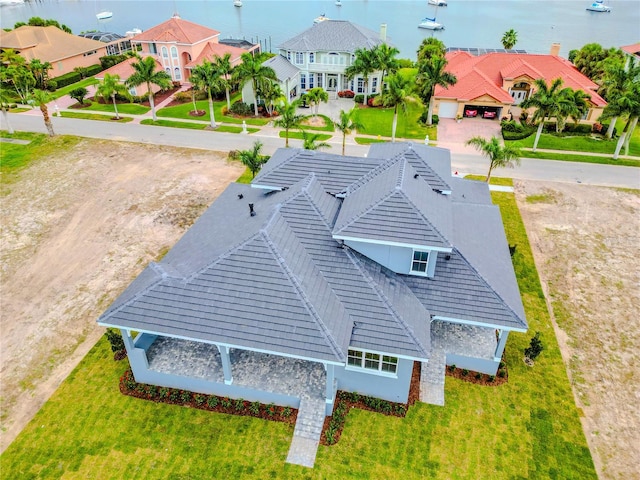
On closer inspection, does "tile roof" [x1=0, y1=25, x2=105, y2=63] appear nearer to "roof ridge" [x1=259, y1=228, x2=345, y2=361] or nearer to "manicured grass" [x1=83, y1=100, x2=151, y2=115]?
"manicured grass" [x1=83, y1=100, x2=151, y2=115]

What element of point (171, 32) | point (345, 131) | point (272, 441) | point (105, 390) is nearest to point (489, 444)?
point (272, 441)

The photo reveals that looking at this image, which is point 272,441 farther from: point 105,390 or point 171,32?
point 171,32

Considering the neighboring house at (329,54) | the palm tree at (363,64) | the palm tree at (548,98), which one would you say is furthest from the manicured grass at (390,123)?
the palm tree at (548,98)

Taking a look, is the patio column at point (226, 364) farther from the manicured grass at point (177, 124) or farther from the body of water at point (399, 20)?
the body of water at point (399, 20)

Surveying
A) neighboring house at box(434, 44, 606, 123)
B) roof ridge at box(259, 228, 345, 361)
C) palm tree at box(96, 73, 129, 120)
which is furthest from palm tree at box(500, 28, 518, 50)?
roof ridge at box(259, 228, 345, 361)

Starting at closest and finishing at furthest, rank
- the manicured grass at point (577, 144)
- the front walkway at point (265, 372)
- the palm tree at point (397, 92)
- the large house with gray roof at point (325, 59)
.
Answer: the front walkway at point (265, 372)
the palm tree at point (397, 92)
the manicured grass at point (577, 144)
the large house with gray roof at point (325, 59)

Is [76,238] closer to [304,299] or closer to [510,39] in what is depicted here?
[304,299]
